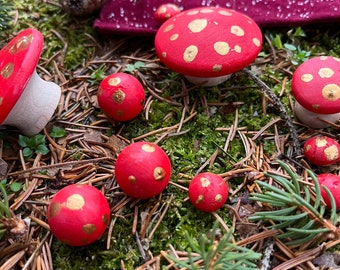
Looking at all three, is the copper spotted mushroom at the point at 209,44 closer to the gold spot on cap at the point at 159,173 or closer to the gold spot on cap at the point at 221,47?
the gold spot on cap at the point at 221,47

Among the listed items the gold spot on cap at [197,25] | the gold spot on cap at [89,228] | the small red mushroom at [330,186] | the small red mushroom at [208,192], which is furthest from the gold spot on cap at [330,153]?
the gold spot on cap at [89,228]

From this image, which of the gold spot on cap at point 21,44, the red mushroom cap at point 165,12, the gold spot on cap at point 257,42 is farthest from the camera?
the red mushroom cap at point 165,12

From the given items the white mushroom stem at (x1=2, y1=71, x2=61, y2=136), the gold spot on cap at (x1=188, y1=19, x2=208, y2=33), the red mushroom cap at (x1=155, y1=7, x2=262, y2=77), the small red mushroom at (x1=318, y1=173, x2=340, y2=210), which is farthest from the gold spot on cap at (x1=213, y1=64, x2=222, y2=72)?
the white mushroom stem at (x1=2, y1=71, x2=61, y2=136)

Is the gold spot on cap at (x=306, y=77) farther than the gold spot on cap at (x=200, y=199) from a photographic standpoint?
Yes

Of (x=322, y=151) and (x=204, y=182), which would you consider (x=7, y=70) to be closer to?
(x=204, y=182)

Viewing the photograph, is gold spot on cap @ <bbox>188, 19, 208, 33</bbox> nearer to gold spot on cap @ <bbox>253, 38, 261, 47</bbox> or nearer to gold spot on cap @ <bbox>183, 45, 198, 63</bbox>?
gold spot on cap @ <bbox>183, 45, 198, 63</bbox>

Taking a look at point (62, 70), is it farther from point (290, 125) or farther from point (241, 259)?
point (241, 259)

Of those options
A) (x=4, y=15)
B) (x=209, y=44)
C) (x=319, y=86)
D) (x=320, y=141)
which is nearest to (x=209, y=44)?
(x=209, y=44)
